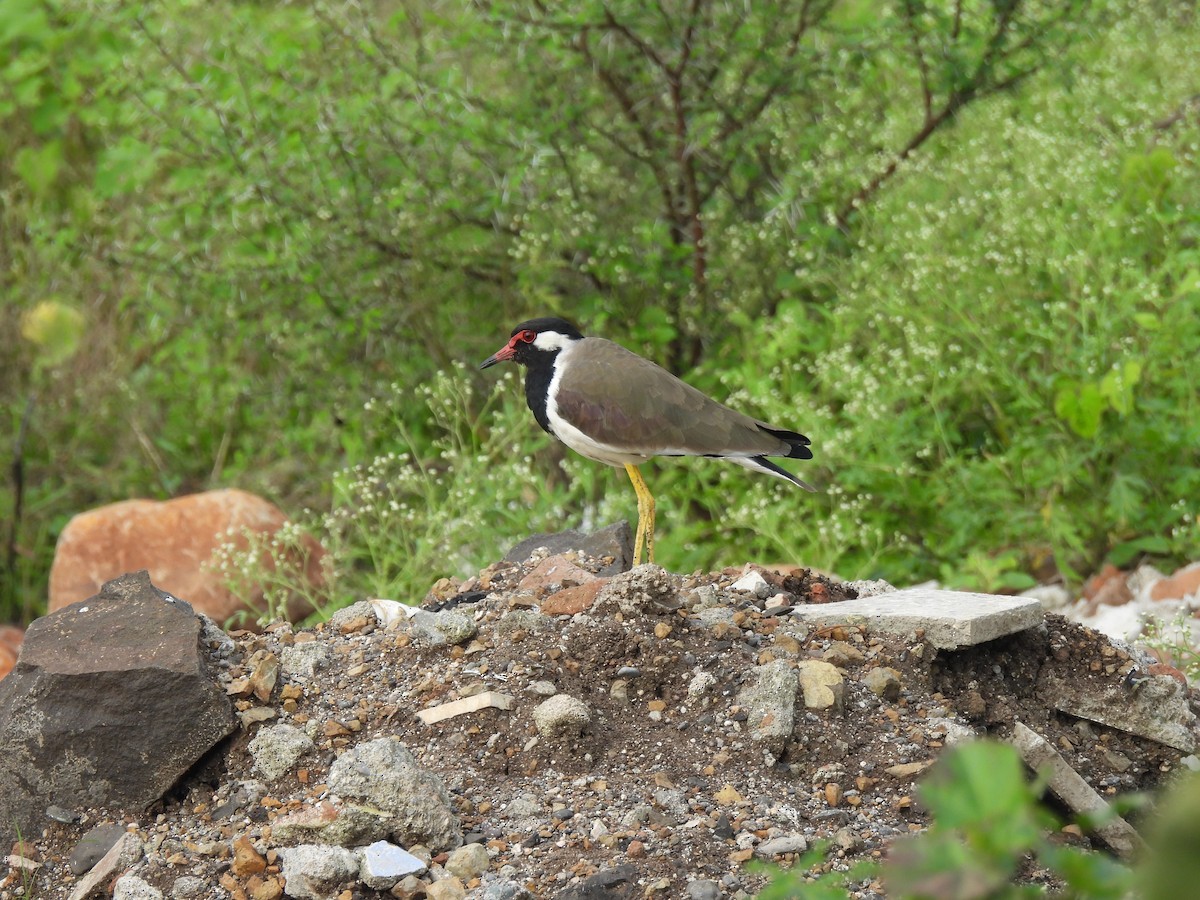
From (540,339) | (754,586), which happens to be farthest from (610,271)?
(754,586)

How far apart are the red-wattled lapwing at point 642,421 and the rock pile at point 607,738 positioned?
0.91m

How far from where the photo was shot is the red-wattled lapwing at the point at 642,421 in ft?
16.6

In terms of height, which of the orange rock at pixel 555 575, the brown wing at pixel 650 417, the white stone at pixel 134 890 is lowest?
the white stone at pixel 134 890

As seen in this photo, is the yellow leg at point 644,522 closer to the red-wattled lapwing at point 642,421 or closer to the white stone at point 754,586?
the red-wattled lapwing at point 642,421

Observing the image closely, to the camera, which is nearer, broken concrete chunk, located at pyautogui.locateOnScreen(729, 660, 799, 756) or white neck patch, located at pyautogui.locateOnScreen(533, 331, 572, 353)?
broken concrete chunk, located at pyautogui.locateOnScreen(729, 660, 799, 756)

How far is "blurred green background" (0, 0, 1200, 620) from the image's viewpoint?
5996 millimetres

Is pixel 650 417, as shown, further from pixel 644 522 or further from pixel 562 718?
pixel 562 718

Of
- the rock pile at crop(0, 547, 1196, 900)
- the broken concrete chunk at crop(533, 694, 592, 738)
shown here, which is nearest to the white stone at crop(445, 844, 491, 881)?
the rock pile at crop(0, 547, 1196, 900)

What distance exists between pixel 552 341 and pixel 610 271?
2214 mm

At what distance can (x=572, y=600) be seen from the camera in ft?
12.9

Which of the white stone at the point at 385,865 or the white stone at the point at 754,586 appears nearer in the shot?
the white stone at the point at 385,865

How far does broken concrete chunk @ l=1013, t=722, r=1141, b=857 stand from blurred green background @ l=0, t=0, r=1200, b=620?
7.02 ft

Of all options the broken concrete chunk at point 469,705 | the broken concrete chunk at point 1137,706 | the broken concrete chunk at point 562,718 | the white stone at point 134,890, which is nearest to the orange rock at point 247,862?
the white stone at point 134,890

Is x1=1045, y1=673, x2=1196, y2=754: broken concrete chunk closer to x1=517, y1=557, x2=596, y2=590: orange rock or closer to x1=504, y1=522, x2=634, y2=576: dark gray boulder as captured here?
x1=517, y1=557, x2=596, y2=590: orange rock
